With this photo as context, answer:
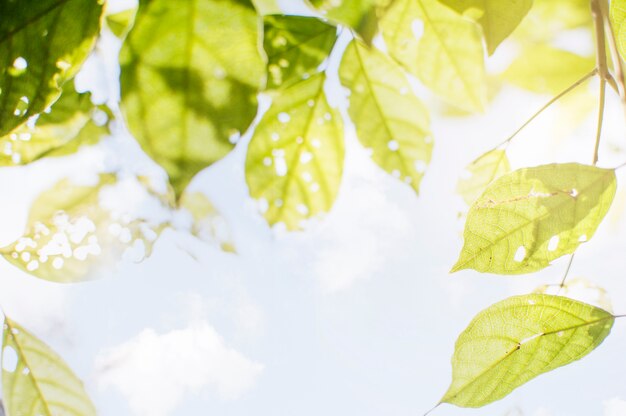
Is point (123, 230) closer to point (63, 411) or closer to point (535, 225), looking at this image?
point (63, 411)

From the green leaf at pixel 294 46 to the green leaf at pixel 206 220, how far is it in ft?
0.32

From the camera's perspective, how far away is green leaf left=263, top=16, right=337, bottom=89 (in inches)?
8.2

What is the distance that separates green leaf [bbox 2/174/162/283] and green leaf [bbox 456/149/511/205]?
165mm

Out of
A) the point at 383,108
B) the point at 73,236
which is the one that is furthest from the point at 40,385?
the point at 383,108

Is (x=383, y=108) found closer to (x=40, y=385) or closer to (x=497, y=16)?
(x=497, y=16)

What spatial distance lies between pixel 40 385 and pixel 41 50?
137 mm

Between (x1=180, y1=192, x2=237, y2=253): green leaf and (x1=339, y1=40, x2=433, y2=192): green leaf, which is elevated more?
(x1=339, y1=40, x2=433, y2=192): green leaf

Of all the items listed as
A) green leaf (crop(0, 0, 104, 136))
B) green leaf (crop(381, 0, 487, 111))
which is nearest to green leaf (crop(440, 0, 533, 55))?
green leaf (crop(381, 0, 487, 111))

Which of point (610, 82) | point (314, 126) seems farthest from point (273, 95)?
point (610, 82)

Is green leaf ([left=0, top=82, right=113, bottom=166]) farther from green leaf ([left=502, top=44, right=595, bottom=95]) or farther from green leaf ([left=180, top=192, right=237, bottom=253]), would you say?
green leaf ([left=502, top=44, right=595, bottom=95])

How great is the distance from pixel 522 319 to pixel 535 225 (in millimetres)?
35

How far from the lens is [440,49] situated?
192 millimetres

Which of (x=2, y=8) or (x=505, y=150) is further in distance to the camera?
(x=505, y=150)

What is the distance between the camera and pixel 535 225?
204mm
